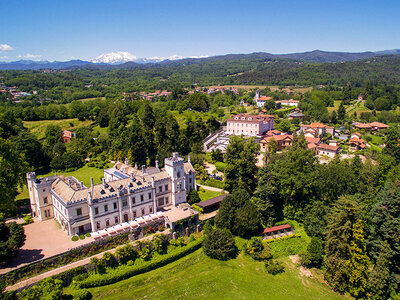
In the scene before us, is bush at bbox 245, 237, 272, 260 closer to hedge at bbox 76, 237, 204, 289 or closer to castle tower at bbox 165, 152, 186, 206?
hedge at bbox 76, 237, 204, 289

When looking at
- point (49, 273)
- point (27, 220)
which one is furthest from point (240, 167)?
point (27, 220)

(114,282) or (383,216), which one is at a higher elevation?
(383,216)

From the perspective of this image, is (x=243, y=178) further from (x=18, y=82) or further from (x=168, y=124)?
(x=18, y=82)

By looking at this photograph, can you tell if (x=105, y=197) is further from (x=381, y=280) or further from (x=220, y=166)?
(x=381, y=280)

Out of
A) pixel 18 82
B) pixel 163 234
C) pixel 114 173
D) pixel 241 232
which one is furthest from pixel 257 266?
pixel 18 82

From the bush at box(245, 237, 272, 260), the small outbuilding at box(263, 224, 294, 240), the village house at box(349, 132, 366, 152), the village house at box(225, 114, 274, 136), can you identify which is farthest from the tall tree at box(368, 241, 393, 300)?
the village house at box(225, 114, 274, 136)

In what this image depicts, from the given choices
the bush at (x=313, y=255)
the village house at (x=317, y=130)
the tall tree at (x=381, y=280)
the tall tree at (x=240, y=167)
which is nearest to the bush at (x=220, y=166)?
the tall tree at (x=240, y=167)

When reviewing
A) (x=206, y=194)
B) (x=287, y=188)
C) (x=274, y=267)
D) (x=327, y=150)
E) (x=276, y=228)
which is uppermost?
(x=287, y=188)
